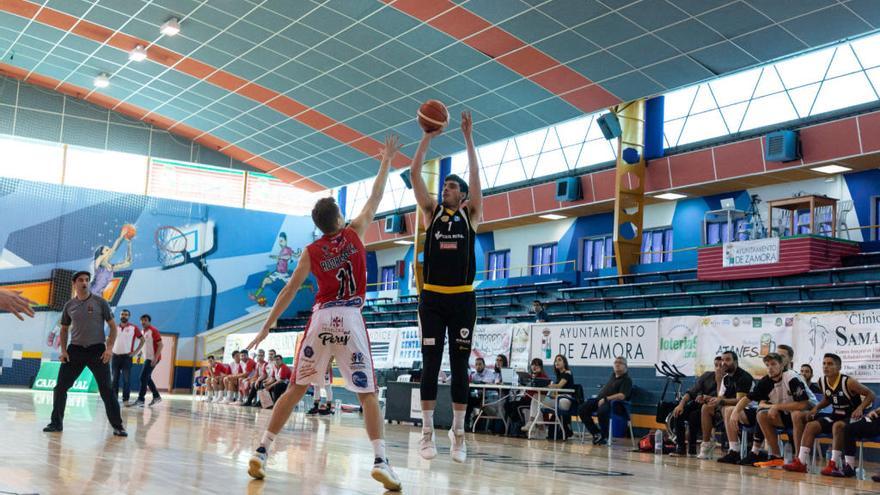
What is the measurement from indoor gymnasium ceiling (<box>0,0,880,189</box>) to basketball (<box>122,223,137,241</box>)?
13.3 ft

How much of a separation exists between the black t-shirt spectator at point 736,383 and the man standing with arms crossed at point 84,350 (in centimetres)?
728

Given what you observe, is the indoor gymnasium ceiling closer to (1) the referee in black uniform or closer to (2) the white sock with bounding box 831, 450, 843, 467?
(2) the white sock with bounding box 831, 450, 843, 467

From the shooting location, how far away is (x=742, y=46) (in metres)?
16.8

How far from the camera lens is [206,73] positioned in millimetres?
25531

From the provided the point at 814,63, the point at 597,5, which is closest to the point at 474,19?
the point at 597,5

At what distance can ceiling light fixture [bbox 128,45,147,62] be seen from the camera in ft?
80.5

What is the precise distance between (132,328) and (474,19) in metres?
9.34

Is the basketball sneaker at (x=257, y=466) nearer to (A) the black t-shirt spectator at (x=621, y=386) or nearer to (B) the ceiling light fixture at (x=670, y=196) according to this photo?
(A) the black t-shirt spectator at (x=621, y=386)

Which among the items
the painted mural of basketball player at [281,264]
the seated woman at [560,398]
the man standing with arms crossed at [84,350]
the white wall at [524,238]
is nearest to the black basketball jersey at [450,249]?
the man standing with arms crossed at [84,350]

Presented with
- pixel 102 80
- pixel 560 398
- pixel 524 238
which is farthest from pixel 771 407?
pixel 102 80

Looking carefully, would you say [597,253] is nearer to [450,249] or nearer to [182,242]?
[182,242]

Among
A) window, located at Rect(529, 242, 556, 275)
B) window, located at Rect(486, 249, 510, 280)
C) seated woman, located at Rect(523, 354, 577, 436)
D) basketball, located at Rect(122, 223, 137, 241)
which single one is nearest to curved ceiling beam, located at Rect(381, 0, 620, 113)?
window, located at Rect(529, 242, 556, 275)

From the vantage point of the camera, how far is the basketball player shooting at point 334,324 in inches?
195

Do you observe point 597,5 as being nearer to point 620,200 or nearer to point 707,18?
point 707,18
